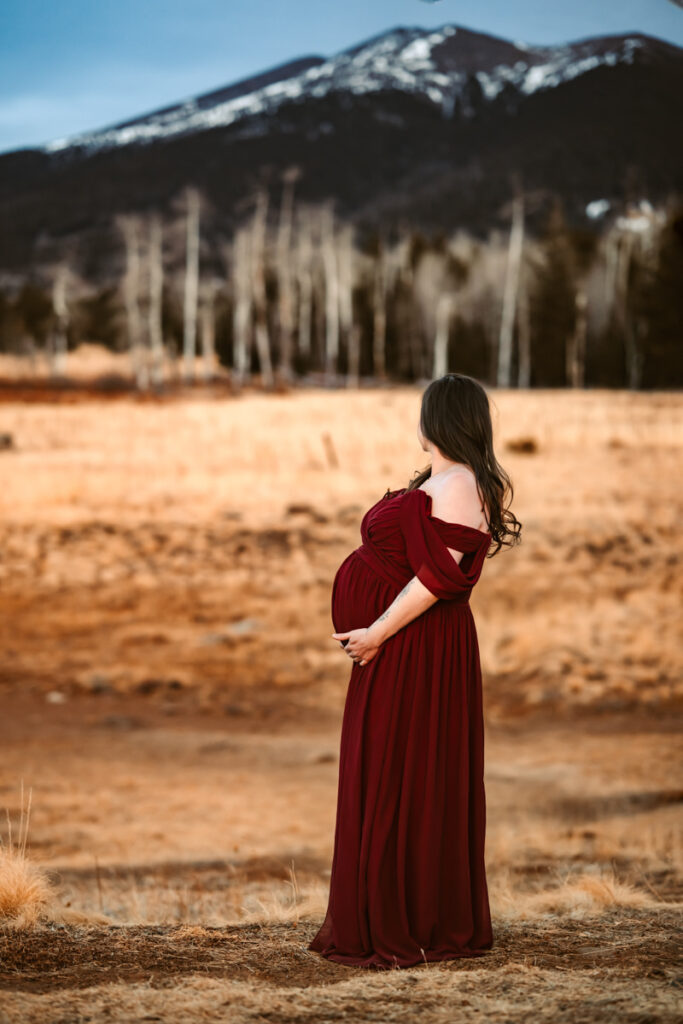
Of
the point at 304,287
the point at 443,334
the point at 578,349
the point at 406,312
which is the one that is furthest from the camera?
the point at 406,312

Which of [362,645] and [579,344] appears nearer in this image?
[362,645]

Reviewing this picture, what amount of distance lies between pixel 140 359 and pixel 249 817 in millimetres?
32430

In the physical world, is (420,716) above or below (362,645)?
below

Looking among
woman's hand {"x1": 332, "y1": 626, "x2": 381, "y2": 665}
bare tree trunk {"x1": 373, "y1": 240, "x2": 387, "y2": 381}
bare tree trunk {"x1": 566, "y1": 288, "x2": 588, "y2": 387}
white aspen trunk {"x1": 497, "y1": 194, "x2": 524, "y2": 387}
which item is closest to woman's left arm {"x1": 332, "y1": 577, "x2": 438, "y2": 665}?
woman's hand {"x1": 332, "y1": 626, "x2": 381, "y2": 665}

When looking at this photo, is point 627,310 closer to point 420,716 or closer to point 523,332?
point 523,332

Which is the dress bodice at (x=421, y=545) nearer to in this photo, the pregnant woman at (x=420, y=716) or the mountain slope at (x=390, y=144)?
the pregnant woman at (x=420, y=716)

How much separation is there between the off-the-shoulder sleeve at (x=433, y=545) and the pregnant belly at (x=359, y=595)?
6.1 inches

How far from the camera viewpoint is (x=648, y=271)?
39062 mm

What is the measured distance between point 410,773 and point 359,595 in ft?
1.93

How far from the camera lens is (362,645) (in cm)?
345

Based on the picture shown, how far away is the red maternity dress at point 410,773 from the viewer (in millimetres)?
3406

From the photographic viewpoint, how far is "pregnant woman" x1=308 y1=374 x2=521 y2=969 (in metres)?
3.40

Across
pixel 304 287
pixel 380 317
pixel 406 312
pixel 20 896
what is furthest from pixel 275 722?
pixel 406 312

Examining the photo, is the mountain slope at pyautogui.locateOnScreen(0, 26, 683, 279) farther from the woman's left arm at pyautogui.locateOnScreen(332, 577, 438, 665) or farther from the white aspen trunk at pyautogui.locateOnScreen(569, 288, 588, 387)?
the woman's left arm at pyautogui.locateOnScreen(332, 577, 438, 665)
